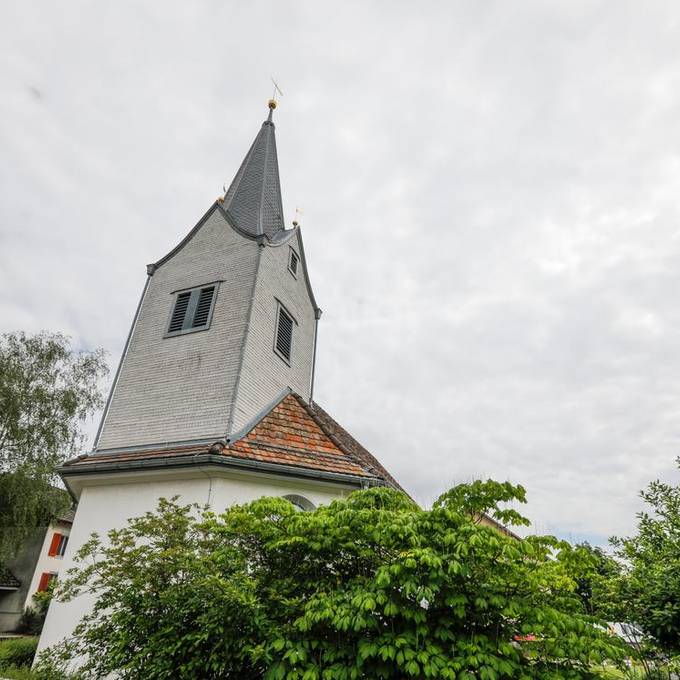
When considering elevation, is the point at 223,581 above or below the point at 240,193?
below

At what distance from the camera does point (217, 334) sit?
1212 centimetres

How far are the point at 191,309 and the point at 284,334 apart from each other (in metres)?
2.82

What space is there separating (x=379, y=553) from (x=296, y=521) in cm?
105

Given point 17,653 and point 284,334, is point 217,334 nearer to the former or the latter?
point 284,334

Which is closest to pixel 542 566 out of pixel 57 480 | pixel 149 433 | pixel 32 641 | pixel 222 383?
pixel 222 383

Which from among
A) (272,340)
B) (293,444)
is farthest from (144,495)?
(272,340)

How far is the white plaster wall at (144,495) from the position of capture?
30.1ft

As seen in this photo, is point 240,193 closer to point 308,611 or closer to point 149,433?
point 149,433

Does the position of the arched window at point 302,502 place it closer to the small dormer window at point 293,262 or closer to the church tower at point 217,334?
the church tower at point 217,334

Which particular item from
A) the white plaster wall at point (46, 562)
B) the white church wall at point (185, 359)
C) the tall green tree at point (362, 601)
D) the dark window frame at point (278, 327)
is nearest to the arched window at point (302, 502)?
the white church wall at point (185, 359)

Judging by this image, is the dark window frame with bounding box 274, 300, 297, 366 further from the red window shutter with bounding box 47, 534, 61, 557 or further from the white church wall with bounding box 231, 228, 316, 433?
the red window shutter with bounding box 47, 534, 61, 557

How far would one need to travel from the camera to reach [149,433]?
36.5 feet

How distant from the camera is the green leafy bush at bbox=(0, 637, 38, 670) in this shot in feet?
38.8

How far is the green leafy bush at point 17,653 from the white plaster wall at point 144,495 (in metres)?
4.19
